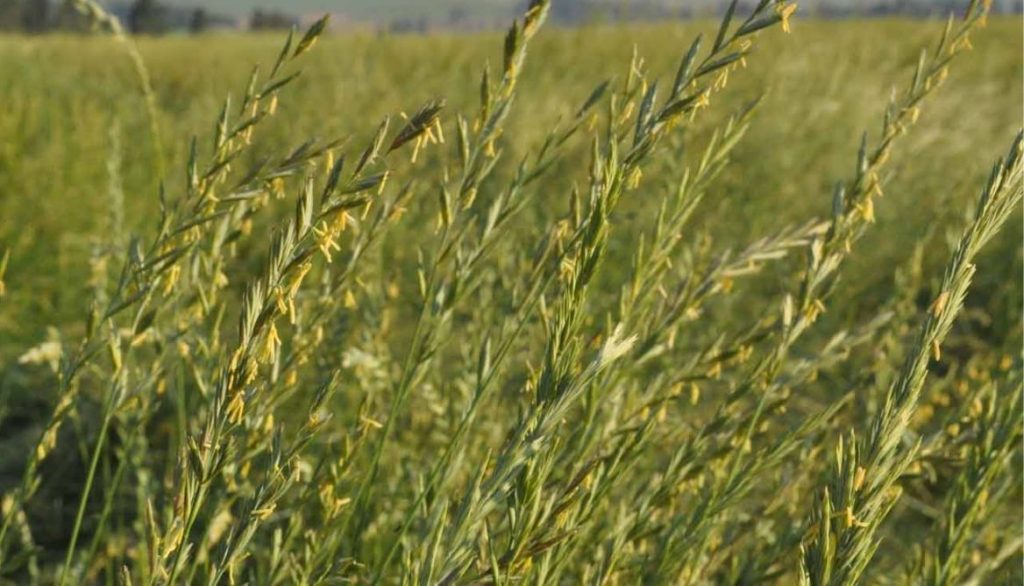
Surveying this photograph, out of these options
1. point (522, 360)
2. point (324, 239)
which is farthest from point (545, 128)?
point (324, 239)

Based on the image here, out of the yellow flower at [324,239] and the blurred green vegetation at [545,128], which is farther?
the blurred green vegetation at [545,128]

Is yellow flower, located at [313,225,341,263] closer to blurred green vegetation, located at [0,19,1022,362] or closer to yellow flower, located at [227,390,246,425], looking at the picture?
yellow flower, located at [227,390,246,425]

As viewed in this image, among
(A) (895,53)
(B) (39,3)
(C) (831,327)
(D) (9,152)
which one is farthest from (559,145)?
(B) (39,3)

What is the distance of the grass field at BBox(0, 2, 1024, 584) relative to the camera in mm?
993

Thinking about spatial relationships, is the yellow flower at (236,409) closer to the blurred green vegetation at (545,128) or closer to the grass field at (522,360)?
the grass field at (522,360)

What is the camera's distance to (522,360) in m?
2.77

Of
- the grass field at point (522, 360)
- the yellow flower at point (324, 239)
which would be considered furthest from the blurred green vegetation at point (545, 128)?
the yellow flower at point (324, 239)

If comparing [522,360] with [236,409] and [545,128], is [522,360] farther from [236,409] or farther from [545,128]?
[545,128]

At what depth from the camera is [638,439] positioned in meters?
1.24

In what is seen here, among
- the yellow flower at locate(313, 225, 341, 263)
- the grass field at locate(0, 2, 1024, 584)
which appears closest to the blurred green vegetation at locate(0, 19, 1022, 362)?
the grass field at locate(0, 2, 1024, 584)

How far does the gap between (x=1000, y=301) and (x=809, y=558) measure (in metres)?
3.47

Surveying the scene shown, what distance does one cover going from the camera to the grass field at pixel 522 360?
3.26ft

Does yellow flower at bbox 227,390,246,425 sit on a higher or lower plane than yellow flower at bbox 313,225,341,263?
lower

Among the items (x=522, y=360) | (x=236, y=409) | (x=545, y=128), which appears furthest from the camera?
(x=545, y=128)
